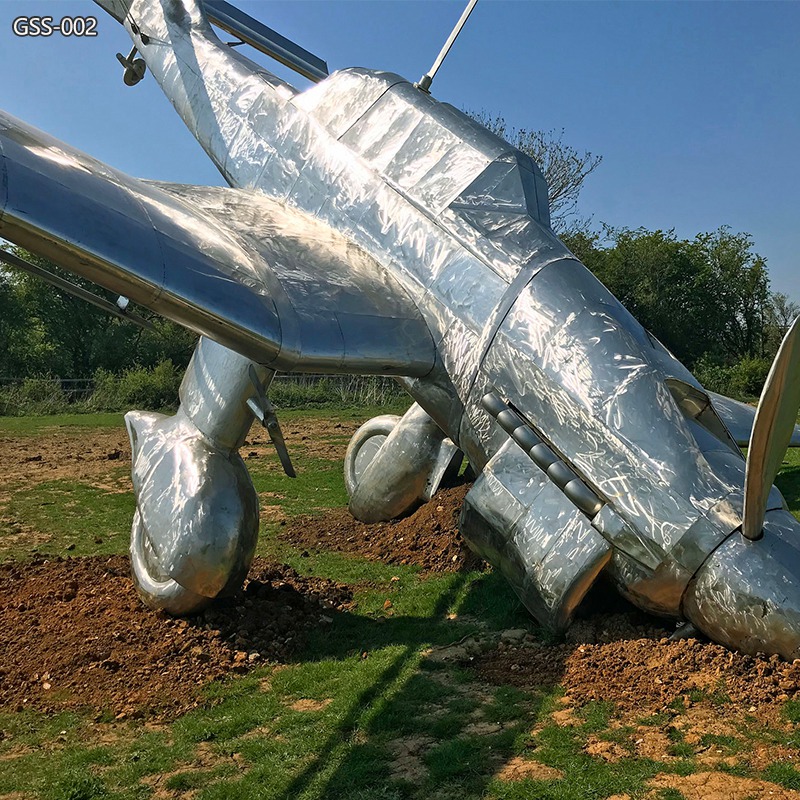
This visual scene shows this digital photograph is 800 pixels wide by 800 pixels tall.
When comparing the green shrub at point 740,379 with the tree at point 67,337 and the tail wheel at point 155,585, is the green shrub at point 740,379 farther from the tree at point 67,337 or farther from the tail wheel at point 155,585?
the tail wheel at point 155,585

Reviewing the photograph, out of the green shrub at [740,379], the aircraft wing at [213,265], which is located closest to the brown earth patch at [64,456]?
the aircraft wing at [213,265]

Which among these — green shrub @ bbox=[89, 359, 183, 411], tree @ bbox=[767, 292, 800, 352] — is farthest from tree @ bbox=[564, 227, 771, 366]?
green shrub @ bbox=[89, 359, 183, 411]

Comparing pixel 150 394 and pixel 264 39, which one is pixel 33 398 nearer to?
pixel 150 394

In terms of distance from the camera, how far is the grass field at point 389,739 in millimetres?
4043

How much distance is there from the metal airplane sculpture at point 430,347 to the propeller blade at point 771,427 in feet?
0.05

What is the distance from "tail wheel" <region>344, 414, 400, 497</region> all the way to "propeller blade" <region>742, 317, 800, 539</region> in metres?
5.52

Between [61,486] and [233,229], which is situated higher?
[233,229]

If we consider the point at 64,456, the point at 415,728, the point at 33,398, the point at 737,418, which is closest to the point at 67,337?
the point at 33,398

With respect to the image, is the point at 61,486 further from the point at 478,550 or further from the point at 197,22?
the point at 478,550

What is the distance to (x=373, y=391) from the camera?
1137 inches

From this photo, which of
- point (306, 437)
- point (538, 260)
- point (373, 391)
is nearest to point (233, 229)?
point (538, 260)

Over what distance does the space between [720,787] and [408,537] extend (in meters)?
5.75

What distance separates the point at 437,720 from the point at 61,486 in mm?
10482

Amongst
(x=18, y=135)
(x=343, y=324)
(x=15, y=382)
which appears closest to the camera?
(x=18, y=135)
